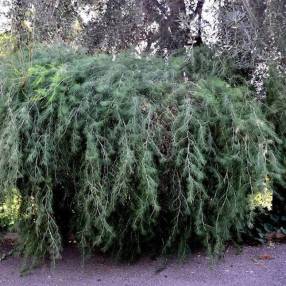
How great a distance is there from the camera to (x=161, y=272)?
10.9 ft

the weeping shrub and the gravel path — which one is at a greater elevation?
the weeping shrub

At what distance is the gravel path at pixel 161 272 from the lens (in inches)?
124

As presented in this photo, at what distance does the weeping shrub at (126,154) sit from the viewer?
3.01m

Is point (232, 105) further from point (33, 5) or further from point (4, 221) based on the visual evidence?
point (33, 5)

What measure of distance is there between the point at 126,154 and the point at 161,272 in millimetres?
1050

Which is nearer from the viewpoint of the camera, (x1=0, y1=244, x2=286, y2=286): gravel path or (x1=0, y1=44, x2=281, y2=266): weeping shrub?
(x1=0, y1=44, x2=281, y2=266): weeping shrub

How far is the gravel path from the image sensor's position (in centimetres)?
315

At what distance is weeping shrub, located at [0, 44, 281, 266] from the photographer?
3014 mm

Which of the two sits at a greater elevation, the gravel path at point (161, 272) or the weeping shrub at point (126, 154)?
the weeping shrub at point (126, 154)

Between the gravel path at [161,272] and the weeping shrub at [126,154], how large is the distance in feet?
0.57

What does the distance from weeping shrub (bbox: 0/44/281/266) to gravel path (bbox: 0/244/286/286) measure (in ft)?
0.57

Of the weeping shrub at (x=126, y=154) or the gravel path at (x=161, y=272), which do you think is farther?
the gravel path at (x=161, y=272)

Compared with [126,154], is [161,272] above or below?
below

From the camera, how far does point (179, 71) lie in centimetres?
370
